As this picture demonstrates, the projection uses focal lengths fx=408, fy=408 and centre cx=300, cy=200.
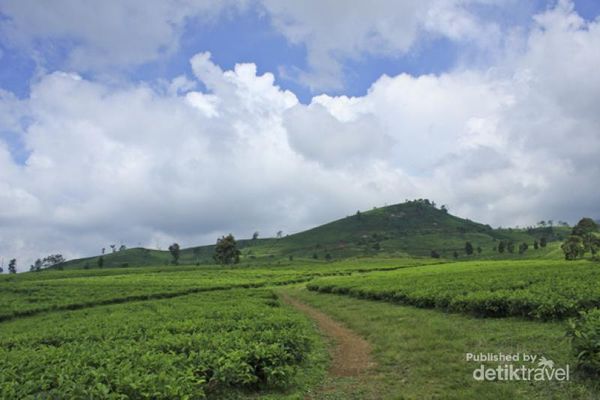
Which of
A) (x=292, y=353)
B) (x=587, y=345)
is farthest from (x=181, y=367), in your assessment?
(x=587, y=345)

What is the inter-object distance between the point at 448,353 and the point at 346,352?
505 centimetres

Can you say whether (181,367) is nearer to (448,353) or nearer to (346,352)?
(346,352)

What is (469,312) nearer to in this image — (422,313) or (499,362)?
(422,313)

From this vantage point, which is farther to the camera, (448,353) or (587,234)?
(587,234)

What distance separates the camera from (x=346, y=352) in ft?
62.5

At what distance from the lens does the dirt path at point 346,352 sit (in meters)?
15.9

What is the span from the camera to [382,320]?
25078mm

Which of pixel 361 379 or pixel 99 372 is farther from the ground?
pixel 99 372

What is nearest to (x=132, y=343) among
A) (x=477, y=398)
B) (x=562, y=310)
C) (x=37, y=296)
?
(x=477, y=398)

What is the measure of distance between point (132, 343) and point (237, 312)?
872 centimetres

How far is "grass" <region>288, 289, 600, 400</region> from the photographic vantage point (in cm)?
1157

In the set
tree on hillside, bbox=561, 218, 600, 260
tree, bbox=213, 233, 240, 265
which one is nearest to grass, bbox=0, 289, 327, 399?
tree on hillside, bbox=561, 218, 600, 260

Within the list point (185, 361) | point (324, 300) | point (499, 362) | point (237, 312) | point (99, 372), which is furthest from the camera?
point (324, 300)

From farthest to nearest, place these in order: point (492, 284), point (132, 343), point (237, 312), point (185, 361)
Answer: point (492, 284)
point (237, 312)
point (132, 343)
point (185, 361)
